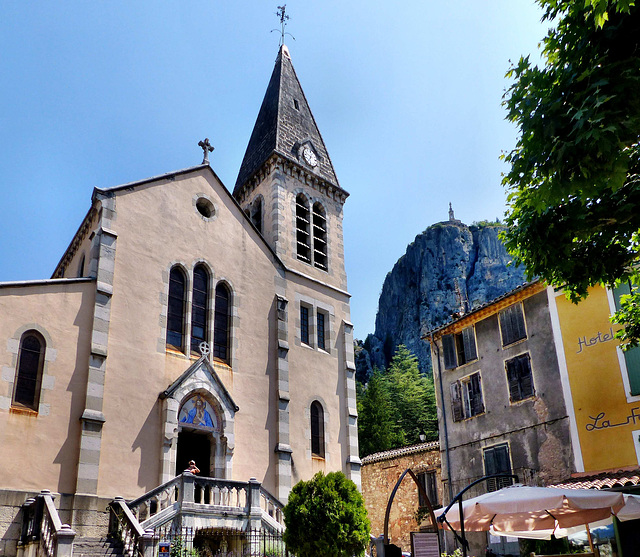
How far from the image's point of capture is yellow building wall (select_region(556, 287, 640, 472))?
1964cm

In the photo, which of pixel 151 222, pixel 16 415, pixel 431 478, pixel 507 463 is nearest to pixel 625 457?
pixel 507 463

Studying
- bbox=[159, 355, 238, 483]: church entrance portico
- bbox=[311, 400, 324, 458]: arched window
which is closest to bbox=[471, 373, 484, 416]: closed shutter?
bbox=[311, 400, 324, 458]: arched window

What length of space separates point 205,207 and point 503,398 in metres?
13.3

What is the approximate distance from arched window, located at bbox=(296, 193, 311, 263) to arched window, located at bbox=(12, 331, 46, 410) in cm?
1032

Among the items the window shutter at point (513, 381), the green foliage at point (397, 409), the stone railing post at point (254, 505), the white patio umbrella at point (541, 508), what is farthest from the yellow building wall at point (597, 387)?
the green foliage at point (397, 409)

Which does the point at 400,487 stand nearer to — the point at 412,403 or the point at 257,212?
the point at 257,212

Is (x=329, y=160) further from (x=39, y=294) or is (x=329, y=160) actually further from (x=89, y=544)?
(x=89, y=544)

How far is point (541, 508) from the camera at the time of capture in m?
10.5

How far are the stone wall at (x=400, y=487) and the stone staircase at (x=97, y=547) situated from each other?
17.6 metres

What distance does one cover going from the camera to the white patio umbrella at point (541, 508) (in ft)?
34.5

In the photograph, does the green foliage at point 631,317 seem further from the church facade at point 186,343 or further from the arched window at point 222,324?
the arched window at point 222,324

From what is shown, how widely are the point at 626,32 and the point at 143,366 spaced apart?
1328 cm

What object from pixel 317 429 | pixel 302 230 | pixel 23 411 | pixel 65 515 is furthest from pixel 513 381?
pixel 23 411

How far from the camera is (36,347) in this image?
1502cm
